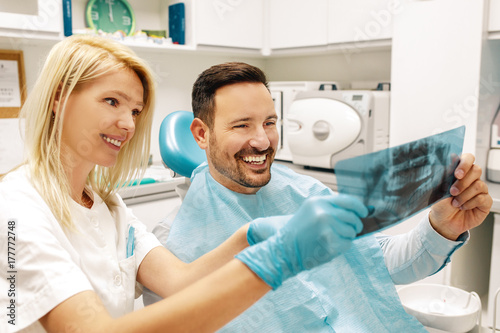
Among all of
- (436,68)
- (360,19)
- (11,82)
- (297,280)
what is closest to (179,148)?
(297,280)

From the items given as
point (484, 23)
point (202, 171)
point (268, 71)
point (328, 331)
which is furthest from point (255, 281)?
point (268, 71)

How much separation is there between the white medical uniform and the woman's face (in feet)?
0.39

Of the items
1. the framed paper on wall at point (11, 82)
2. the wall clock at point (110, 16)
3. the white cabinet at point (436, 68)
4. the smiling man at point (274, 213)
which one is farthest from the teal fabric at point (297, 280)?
the wall clock at point (110, 16)

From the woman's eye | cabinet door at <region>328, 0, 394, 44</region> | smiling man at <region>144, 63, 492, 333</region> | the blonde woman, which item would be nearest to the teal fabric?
smiling man at <region>144, 63, 492, 333</region>

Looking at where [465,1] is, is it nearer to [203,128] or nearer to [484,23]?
[484,23]

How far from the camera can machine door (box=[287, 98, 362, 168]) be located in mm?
2541

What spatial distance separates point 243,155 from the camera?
122 centimetres

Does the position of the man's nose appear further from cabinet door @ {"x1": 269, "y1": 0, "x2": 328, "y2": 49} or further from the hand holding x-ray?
cabinet door @ {"x1": 269, "y1": 0, "x2": 328, "y2": 49}

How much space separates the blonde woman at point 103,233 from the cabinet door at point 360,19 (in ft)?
6.31

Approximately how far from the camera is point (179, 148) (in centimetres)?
145

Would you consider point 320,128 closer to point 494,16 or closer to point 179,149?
point 494,16

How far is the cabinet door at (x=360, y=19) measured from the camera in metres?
2.61

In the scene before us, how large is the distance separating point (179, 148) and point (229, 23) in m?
1.89

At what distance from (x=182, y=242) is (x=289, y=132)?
1729 mm
